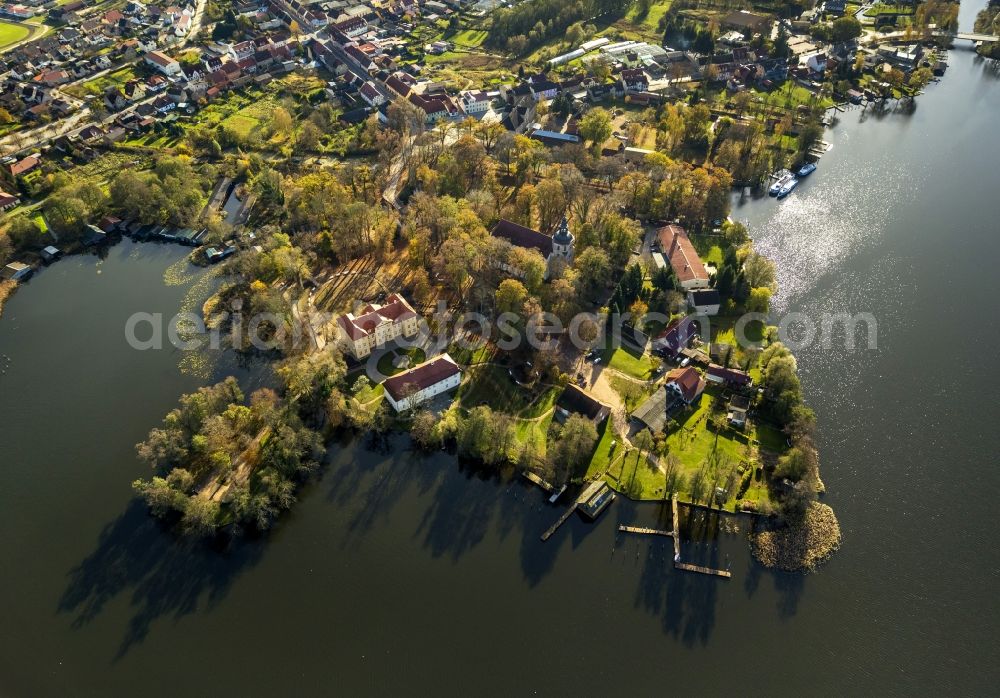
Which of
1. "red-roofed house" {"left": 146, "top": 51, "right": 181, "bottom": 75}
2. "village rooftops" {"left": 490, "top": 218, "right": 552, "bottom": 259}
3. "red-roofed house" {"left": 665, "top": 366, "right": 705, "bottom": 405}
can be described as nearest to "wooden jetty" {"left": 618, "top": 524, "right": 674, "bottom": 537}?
"red-roofed house" {"left": 665, "top": 366, "right": 705, "bottom": 405}

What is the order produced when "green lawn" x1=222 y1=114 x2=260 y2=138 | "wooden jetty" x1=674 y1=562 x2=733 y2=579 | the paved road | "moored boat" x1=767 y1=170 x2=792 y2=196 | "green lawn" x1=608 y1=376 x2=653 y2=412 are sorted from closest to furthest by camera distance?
"wooden jetty" x1=674 y1=562 x2=733 y2=579 < "green lawn" x1=608 y1=376 x2=653 y2=412 < "moored boat" x1=767 y1=170 x2=792 y2=196 < the paved road < "green lawn" x1=222 y1=114 x2=260 y2=138

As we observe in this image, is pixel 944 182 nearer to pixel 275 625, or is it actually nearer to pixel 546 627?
pixel 546 627

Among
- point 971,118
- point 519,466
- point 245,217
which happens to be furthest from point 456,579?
point 971,118

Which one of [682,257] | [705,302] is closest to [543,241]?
[682,257]

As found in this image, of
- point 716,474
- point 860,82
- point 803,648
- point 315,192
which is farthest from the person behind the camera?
point 860,82

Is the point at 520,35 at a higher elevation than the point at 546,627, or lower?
higher

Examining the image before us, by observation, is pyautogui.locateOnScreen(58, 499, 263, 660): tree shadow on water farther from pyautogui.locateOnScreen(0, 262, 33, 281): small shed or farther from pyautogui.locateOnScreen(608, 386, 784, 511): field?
pyautogui.locateOnScreen(0, 262, 33, 281): small shed

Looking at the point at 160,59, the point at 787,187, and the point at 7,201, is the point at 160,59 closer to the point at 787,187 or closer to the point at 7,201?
the point at 7,201
